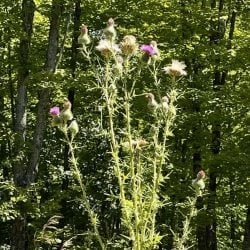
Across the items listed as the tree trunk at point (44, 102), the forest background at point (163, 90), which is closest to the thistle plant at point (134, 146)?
the forest background at point (163, 90)

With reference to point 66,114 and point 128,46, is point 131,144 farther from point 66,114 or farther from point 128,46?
point 128,46

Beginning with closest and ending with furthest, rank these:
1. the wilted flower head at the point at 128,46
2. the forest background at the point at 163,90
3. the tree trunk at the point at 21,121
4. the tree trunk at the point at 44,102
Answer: the wilted flower head at the point at 128,46, the forest background at the point at 163,90, the tree trunk at the point at 21,121, the tree trunk at the point at 44,102

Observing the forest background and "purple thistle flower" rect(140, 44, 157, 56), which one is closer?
"purple thistle flower" rect(140, 44, 157, 56)

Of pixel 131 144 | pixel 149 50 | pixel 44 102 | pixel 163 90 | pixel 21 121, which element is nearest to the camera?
pixel 131 144

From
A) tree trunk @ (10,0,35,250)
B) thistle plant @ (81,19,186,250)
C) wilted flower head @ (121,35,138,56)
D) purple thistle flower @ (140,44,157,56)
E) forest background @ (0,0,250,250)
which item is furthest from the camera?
tree trunk @ (10,0,35,250)

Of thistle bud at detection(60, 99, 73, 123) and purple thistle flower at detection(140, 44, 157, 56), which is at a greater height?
purple thistle flower at detection(140, 44, 157, 56)

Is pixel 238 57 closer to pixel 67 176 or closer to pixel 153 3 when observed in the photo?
pixel 153 3

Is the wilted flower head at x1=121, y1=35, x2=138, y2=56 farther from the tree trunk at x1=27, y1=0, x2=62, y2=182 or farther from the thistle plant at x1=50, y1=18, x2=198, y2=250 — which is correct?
the tree trunk at x1=27, y1=0, x2=62, y2=182

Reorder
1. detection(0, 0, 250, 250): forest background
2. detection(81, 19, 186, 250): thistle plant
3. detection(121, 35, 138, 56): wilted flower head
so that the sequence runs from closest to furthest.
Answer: detection(81, 19, 186, 250): thistle plant < detection(121, 35, 138, 56): wilted flower head < detection(0, 0, 250, 250): forest background

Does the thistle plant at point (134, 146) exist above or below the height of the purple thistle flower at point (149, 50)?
below

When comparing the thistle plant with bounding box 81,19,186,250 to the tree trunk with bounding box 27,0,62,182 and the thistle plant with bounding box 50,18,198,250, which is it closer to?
the thistle plant with bounding box 50,18,198,250

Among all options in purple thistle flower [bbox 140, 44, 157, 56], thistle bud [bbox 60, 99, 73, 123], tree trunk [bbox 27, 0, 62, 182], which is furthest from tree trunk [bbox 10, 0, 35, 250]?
purple thistle flower [bbox 140, 44, 157, 56]

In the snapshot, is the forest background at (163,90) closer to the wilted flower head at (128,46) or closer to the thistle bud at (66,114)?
the thistle bud at (66,114)

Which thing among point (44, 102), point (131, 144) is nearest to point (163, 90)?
point (44, 102)
